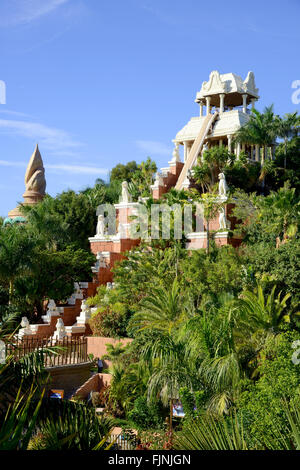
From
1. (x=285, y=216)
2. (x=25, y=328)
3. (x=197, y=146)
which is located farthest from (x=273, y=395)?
(x=197, y=146)

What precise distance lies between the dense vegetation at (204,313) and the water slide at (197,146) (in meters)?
1.05

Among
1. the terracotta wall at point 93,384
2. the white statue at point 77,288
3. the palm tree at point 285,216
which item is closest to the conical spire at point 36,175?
the white statue at point 77,288

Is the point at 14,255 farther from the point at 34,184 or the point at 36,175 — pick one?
the point at 36,175

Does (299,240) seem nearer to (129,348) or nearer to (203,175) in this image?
(129,348)

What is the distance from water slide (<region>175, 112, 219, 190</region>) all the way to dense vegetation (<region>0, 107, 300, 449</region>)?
105cm

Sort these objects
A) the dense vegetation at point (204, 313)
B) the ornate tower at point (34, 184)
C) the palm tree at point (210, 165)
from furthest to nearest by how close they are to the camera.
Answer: the ornate tower at point (34, 184)
the palm tree at point (210, 165)
the dense vegetation at point (204, 313)

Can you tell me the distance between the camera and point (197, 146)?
3350cm

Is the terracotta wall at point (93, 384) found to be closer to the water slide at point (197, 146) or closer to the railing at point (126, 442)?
the railing at point (126, 442)

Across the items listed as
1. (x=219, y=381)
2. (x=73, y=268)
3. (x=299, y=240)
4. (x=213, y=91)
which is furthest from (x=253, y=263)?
(x=213, y=91)

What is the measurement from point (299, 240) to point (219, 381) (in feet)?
22.7

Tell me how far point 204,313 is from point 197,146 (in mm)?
19812

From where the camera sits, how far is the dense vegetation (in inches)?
440

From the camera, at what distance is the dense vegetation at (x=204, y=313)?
36.7ft

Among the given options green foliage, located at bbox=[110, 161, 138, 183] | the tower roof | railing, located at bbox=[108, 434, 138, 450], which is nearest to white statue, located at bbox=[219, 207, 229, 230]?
railing, located at bbox=[108, 434, 138, 450]
